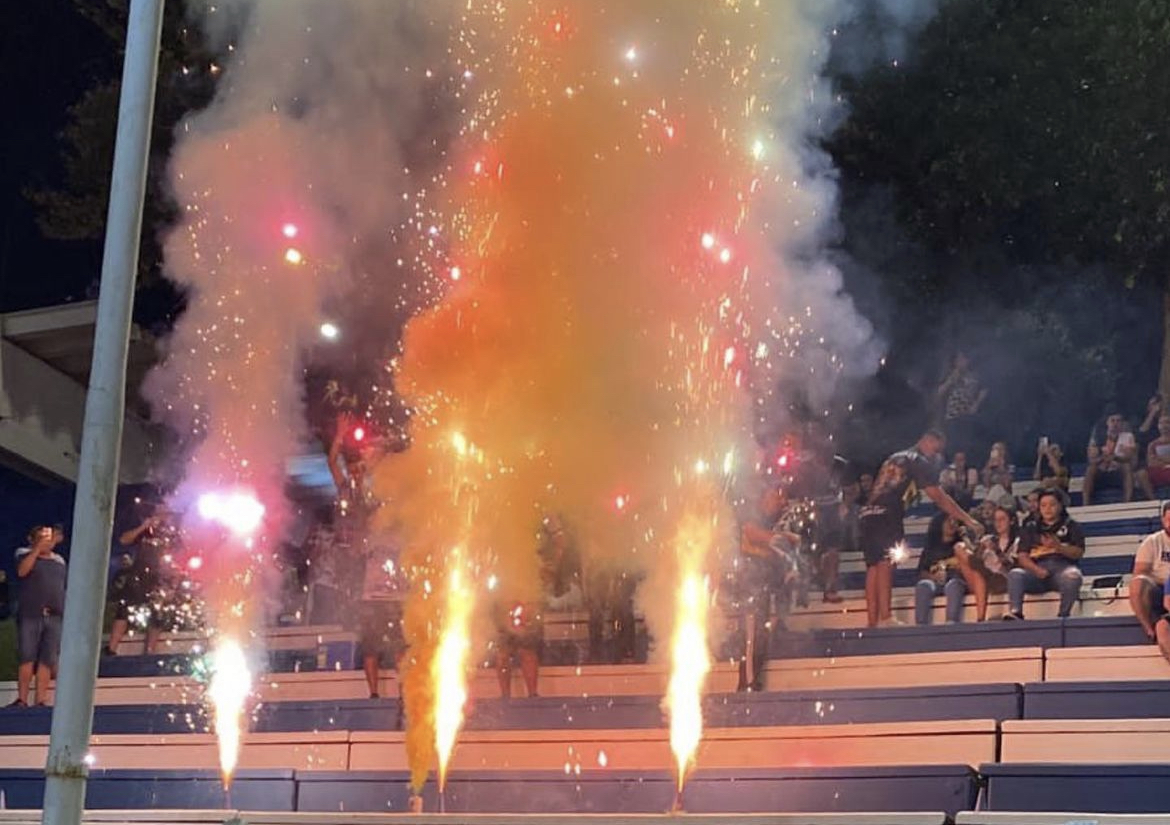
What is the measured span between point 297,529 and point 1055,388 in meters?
7.68

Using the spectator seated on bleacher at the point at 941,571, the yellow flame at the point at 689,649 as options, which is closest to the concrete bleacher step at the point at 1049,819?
the yellow flame at the point at 689,649

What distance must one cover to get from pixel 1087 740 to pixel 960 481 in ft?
14.2

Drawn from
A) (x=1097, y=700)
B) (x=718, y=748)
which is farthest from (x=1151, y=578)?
(x=718, y=748)

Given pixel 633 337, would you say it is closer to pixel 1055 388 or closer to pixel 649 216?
pixel 649 216

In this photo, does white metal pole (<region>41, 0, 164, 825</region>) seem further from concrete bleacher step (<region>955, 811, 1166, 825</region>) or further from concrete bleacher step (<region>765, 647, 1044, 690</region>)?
concrete bleacher step (<region>765, 647, 1044, 690</region>)

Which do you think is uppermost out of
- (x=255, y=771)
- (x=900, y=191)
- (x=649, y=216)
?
(x=900, y=191)

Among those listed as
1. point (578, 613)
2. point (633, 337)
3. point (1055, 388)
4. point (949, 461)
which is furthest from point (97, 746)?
point (1055, 388)

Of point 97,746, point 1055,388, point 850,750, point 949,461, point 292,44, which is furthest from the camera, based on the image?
point 1055,388

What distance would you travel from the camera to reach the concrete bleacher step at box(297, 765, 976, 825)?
7.52m

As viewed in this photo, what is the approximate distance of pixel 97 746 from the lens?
1153cm

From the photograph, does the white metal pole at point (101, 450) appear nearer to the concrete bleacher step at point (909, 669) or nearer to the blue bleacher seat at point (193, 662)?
the concrete bleacher step at point (909, 669)

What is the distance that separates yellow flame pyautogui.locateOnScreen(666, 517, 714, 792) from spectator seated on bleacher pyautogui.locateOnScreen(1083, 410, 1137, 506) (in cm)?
355

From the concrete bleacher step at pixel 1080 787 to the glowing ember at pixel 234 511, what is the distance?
8.49m

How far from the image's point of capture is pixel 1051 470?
1250 centimetres
